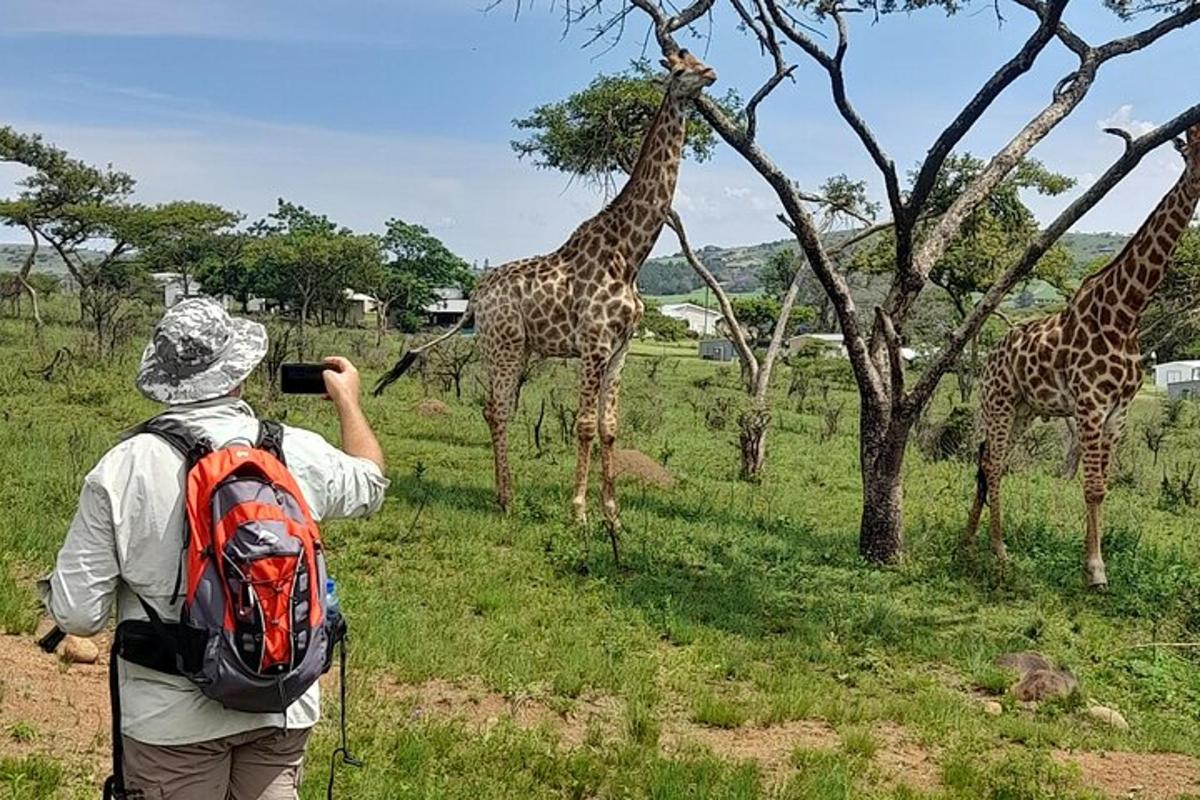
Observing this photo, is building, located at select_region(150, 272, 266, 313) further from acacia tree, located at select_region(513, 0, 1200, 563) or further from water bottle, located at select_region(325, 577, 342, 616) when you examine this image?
water bottle, located at select_region(325, 577, 342, 616)

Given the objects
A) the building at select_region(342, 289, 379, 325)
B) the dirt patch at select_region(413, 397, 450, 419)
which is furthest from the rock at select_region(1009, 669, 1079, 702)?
the building at select_region(342, 289, 379, 325)

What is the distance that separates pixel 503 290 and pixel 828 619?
15.2 ft

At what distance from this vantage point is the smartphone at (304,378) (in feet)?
11.2

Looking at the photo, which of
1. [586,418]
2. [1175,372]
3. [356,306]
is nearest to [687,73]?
[586,418]

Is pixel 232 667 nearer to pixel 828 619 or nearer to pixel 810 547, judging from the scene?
pixel 828 619

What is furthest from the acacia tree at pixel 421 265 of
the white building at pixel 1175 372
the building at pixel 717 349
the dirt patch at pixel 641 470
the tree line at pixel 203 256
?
the dirt patch at pixel 641 470

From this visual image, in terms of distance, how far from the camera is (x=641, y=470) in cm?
1277

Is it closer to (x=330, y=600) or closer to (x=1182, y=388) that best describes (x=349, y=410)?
(x=330, y=600)

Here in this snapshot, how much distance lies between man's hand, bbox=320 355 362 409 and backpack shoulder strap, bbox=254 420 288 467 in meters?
0.36

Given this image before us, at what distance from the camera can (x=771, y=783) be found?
518 centimetres

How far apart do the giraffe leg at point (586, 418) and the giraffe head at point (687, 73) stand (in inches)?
94.6

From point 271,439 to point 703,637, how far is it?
190 inches

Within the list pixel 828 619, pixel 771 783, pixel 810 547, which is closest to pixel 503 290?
pixel 810 547

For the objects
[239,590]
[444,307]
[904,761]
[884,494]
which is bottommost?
[904,761]
